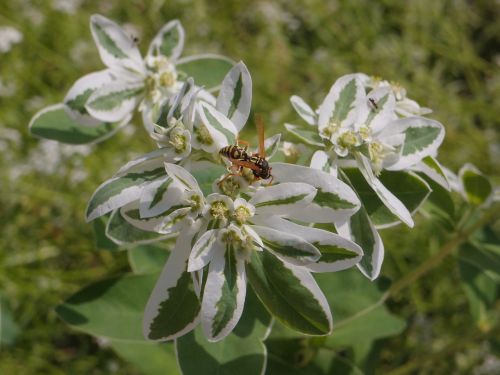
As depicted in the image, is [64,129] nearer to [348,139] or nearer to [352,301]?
[348,139]

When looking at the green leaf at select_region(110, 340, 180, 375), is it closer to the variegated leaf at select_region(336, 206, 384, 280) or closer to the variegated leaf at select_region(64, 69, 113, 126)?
the variegated leaf at select_region(64, 69, 113, 126)

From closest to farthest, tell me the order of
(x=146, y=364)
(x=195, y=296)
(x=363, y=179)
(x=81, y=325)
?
(x=195, y=296)
(x=363, y=179)
(x=81, y=325)
(x=146, y=364)

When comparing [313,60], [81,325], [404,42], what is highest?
[404,42]

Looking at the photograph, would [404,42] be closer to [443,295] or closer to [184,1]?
[184,1]

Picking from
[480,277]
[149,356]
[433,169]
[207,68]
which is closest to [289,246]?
[433,169]

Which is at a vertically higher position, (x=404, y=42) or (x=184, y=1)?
(x=404, y=42)

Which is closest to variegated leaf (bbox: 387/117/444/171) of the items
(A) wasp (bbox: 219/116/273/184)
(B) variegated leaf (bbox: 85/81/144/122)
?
(A) wasp (bbox: 219/116/273/184)

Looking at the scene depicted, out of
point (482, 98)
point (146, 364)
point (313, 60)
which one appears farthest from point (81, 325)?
point (482, 98)
